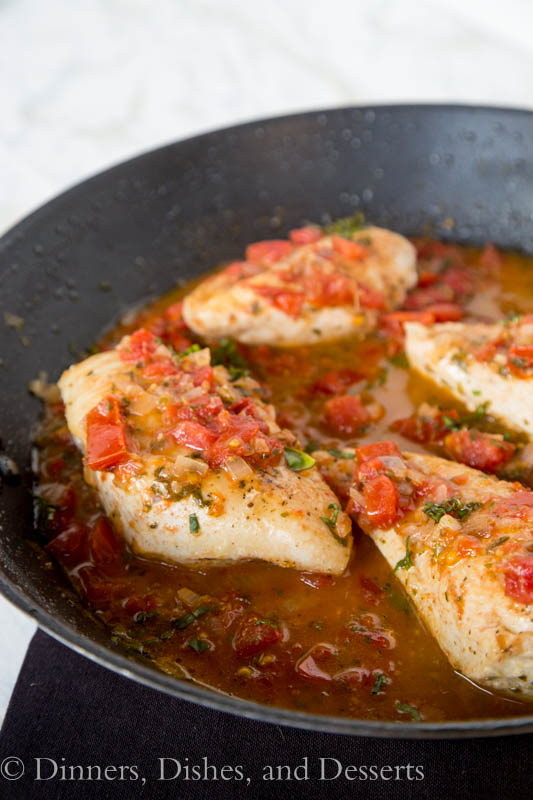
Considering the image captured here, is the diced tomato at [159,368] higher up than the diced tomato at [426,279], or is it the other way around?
the diced tomato at [159,368]

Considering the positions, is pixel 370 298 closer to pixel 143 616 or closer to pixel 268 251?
pixel 268 251

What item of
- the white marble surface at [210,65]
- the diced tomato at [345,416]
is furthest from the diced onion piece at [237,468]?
the white marble surface at [210,65]

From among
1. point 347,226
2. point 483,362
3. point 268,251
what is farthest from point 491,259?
point 268,251

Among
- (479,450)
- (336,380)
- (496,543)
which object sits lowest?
(479,450)

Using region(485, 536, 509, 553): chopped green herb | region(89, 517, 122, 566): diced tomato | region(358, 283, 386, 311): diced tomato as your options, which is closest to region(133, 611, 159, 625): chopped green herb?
region(89, 517, 122, 566): diced tomato

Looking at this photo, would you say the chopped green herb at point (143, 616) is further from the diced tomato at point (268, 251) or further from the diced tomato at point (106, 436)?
the diced tomato at point (268, 251)

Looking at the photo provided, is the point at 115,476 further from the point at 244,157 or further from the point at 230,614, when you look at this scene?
the point at 244,157
